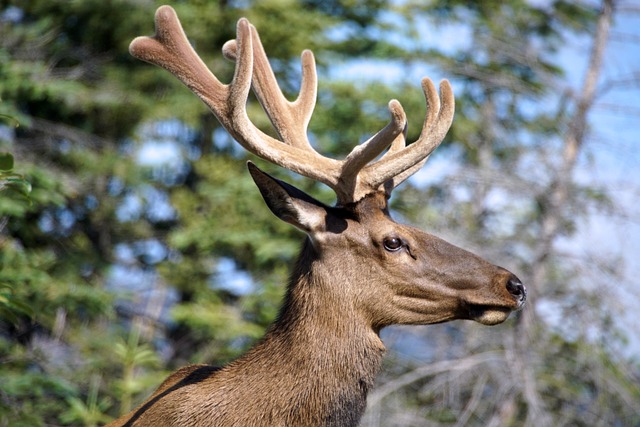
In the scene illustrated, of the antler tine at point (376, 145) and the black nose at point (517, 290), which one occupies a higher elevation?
the antler tine at point (376, 145)

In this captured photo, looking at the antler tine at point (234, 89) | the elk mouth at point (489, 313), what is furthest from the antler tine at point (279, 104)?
the elk mouth at point (489, 313)

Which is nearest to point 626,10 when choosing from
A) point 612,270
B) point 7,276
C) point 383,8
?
point 612,270

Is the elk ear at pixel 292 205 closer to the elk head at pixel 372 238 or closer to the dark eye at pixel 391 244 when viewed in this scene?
the elk head at pixel 372 238

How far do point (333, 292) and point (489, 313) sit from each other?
75cm

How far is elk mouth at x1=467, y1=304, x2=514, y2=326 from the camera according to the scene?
452 centimetres

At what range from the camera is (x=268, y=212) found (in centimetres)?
1478

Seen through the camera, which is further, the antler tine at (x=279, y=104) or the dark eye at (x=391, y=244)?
the antler tine at (x=279, y=104)

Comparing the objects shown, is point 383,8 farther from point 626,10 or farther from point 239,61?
point 239,61

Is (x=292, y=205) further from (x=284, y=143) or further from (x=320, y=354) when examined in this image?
(x=320, y=354)

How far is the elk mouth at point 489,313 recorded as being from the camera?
14.8 feet

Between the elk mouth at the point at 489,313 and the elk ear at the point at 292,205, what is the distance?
827 millimetres

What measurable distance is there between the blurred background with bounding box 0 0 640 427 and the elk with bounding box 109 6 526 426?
2.83 m

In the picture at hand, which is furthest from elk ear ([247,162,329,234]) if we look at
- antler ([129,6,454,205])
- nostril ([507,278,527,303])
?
nostril ([507,278,527,303])

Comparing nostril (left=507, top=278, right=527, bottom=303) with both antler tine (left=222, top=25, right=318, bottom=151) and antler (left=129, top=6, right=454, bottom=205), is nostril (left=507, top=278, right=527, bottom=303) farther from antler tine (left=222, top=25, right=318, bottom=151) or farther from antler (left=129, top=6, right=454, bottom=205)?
antler tine (left=222, top=25, right=318, bottom=151)
